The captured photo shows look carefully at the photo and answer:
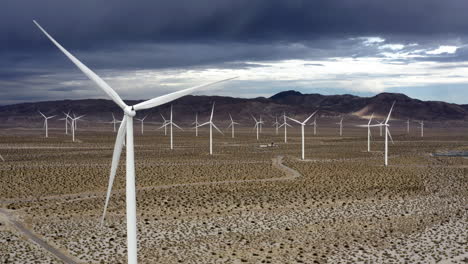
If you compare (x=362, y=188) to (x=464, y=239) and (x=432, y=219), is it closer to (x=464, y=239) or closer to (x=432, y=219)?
(x=432, y=219)

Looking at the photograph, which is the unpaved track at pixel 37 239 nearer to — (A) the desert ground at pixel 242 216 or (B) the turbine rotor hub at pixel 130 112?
(A) the desert ground at pixel 242 216

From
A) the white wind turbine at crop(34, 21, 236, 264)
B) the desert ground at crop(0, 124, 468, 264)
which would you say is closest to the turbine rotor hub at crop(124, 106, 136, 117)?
the white wind turbine at crop(34, 21, 236, 264)

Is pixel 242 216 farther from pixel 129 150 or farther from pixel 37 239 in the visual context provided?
pixel 129 150

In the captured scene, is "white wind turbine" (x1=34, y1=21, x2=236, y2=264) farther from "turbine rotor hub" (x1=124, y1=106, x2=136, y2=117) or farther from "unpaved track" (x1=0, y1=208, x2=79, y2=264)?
"unpaved track" (x1=0, y1=208, x2=79, y2=264)

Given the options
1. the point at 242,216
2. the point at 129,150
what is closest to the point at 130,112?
the point at 129,150

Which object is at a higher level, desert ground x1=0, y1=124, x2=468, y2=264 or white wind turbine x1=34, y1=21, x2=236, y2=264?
white wind turbine x1=34, y1=21, x2=236, y2=264

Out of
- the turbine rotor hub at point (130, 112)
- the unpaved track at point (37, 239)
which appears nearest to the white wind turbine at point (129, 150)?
the turbine rotor hub at point (130, 112)
